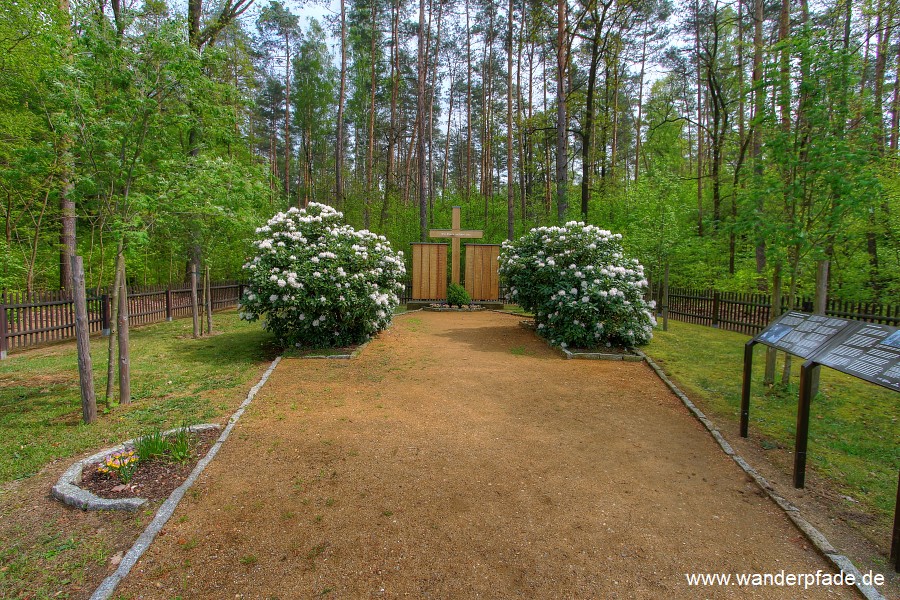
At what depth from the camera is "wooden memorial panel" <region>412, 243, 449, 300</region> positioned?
15500 mm

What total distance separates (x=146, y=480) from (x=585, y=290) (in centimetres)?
699

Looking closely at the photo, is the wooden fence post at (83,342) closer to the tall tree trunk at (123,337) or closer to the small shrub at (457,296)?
the tall tree trunk at (123,337)

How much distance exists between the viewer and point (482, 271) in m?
15.7

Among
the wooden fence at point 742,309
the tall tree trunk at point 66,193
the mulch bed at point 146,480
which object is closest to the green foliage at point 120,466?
the mulch bed at point 146,480

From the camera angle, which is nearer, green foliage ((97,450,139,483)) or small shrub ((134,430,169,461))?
green foliage ((97,450,139,483))

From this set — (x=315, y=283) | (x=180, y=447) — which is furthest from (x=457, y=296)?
(x=180, y=447)

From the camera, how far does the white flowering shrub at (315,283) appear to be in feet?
24.2

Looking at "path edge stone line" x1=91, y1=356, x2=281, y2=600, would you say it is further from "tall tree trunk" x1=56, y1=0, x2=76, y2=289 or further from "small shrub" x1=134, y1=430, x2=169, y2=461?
"tall tree trunk" x1=56, y1=0, x2=76, y2=289

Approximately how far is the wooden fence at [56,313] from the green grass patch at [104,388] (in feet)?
1.11

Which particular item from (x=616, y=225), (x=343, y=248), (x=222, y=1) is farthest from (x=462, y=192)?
(x=343, y=248)

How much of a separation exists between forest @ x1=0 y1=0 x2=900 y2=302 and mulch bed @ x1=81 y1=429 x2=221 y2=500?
7.63ft

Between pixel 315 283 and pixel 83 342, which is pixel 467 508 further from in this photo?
pixel 315 283

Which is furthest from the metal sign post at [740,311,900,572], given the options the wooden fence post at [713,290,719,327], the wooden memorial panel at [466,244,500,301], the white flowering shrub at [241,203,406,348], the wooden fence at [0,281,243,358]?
the wooden memorial panel at [466,244,500,301]

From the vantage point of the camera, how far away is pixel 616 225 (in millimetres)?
16172
